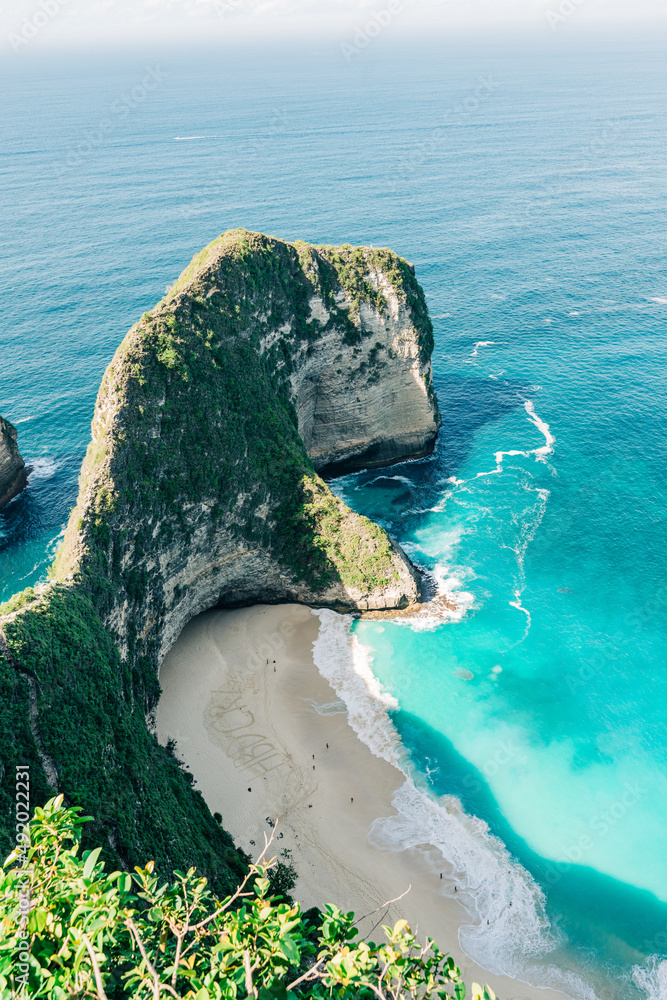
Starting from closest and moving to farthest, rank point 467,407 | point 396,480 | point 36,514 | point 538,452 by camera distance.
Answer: point 36,514 < point 396,480 < point 538,452 < point 467,407

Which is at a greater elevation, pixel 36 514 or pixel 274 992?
pixel 274 992

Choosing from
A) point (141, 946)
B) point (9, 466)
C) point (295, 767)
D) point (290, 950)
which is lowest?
point (295, 767)

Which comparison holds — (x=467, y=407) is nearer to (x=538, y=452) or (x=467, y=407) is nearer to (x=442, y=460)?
(x=442, y=460)

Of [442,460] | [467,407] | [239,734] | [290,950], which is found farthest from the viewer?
[467,407]

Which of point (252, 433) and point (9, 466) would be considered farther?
point (9, 466)

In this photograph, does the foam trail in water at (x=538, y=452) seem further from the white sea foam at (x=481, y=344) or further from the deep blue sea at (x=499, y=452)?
the white sea foam at (x=481, y=344)

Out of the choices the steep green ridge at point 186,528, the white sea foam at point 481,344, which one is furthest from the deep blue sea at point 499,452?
the steep green ridge at point 186,528

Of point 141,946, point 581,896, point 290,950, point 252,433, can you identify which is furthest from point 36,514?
point 290,950
